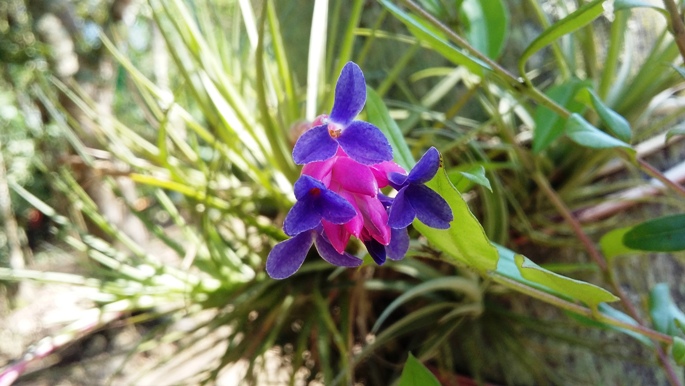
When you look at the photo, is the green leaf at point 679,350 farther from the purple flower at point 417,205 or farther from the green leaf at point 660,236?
the purple flower at point 417,205

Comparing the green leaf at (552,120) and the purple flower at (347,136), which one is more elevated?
the purple flower at (347,136)

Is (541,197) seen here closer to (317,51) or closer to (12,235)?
(317,51)

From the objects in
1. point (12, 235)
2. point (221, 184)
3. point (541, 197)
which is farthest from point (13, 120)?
point (541, 197)

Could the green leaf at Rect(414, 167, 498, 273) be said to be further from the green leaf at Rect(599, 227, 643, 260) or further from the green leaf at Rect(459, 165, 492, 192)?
the green leaf at Rect(599, 227, 643, 260)

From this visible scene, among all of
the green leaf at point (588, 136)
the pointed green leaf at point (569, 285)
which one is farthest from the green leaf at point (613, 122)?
the pointed green leaf at point (569, 285)

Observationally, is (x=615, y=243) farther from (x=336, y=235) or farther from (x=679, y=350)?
(x=336, y=235)

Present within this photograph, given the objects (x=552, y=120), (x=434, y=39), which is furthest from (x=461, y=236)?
(x=552, y=120)

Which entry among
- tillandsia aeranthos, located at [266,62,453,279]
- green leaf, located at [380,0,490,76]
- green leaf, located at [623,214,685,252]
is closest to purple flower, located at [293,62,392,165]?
tillandsia aeranthos, located at [266,62,453,279]
